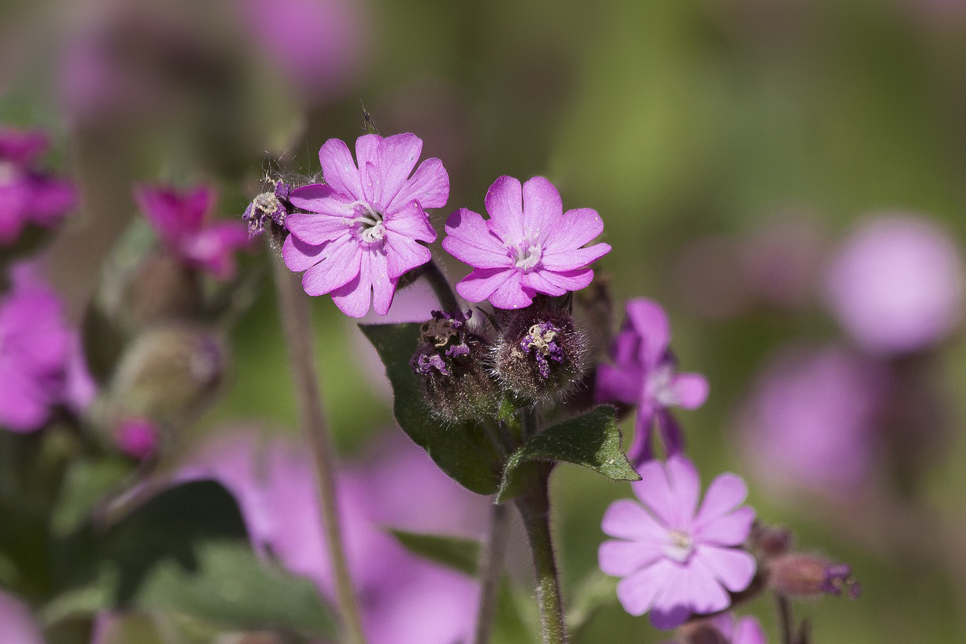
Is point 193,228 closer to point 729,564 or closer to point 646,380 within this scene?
point 646,380

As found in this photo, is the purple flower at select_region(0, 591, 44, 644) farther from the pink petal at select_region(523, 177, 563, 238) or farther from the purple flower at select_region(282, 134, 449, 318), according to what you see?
the pink petal at select_region(523, 177, 563, 238)

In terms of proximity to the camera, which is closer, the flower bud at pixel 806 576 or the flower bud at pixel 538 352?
the flower bud at pixel 538 352

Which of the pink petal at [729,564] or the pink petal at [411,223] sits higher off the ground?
the pink petal at [411,223]

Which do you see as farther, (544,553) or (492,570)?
(492,570)

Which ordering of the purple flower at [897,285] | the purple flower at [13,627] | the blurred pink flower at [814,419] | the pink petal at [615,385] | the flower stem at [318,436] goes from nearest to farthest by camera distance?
the pink petal at [615,385], the flower stem at [318,436], the purple flower at [13,627], the blurred pink flower at [814,419], the purple flower at [897,285]

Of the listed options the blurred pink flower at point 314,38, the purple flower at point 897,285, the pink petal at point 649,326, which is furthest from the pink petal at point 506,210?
the blurred pink flower at point 314,38

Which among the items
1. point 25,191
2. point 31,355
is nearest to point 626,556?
point 31,355

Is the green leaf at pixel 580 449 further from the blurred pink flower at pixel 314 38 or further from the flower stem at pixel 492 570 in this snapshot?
the blurred pink flower at pixel 314 38
